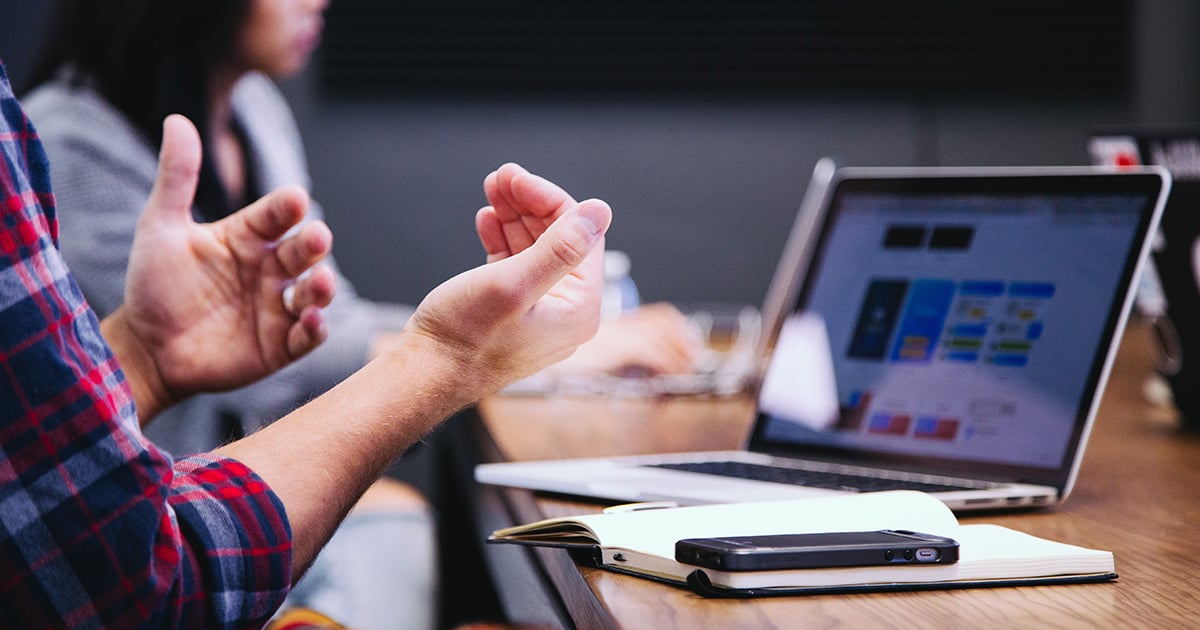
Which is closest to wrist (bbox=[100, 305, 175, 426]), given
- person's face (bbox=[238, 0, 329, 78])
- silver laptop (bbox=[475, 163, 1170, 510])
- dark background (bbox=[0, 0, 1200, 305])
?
silver laptop (bbox=[475, 163, 1170, 510])

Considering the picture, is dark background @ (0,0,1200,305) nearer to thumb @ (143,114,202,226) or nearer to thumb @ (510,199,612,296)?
thumb @ (143,114,202,226)

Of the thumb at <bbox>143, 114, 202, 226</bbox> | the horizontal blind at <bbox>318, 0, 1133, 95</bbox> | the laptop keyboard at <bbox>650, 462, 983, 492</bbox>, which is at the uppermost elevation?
the horizontal blind at <bbox>318, 0, 1133, 95</bbox>

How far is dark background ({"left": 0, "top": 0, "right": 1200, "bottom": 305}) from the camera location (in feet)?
11.1

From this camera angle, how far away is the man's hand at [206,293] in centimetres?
122

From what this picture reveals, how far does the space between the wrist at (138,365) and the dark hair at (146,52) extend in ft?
2.66

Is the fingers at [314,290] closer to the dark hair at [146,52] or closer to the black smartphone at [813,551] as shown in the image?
the black smartphone at [813,551]

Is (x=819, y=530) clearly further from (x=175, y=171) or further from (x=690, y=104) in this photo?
(x=690, y=104)

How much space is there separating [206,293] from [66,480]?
22.9 inches

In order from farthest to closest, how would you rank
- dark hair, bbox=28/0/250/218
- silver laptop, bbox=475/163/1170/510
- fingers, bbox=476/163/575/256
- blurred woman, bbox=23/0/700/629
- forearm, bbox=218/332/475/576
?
1. dark hair, bbox=28/0/250/218
2. blurred woman, bbox=23/0/700/629
3. silver laptop, bbox=475/163/1170/510
4. fingers, bbox=476/163/575/256
5. forearm, bbox=218/332/475/576

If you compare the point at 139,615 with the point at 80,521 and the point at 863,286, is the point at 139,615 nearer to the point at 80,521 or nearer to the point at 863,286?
the point at 80,521

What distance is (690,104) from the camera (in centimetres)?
347

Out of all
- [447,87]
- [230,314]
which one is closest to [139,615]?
[230,314]

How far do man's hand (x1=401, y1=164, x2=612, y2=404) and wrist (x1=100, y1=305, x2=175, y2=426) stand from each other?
17.8 inches

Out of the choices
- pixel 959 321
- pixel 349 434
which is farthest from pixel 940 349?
pixel 349 434
